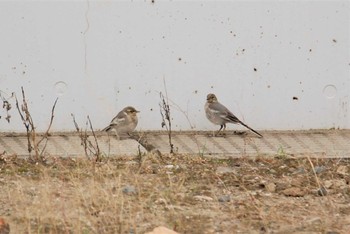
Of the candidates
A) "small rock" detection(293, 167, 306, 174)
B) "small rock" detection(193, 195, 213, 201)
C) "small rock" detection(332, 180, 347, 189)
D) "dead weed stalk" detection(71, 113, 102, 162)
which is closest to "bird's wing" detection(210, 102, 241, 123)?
"dead weed stalk" detection(71, 113, 102, 162)

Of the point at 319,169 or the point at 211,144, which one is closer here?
the point at 319,169

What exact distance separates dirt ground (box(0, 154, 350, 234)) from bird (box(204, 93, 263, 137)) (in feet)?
2.98

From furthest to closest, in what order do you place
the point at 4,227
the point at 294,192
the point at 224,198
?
the point at 294,192 → the point at 224,198 → the point at 4,227

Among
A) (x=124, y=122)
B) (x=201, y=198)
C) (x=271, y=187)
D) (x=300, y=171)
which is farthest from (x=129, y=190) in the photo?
(x=124, y=122)

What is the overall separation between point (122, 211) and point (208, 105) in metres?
3.35

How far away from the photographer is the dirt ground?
611 centimetres

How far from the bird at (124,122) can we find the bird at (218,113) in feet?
2.21

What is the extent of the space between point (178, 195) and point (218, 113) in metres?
2.36

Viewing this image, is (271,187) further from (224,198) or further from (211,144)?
(211,144)

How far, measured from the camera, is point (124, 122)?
28.9ft

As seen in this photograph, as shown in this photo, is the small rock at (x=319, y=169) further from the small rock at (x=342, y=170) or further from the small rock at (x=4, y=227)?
the small rock at (x=4, y=227)

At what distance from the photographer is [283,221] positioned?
246 inches

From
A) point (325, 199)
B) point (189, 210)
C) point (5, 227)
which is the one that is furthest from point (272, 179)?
point (5, 227)

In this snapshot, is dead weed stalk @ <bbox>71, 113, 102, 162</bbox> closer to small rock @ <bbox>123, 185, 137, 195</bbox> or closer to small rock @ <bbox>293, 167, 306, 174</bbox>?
small rock @ <bbox>123, 185, 137, 195</bbox>
